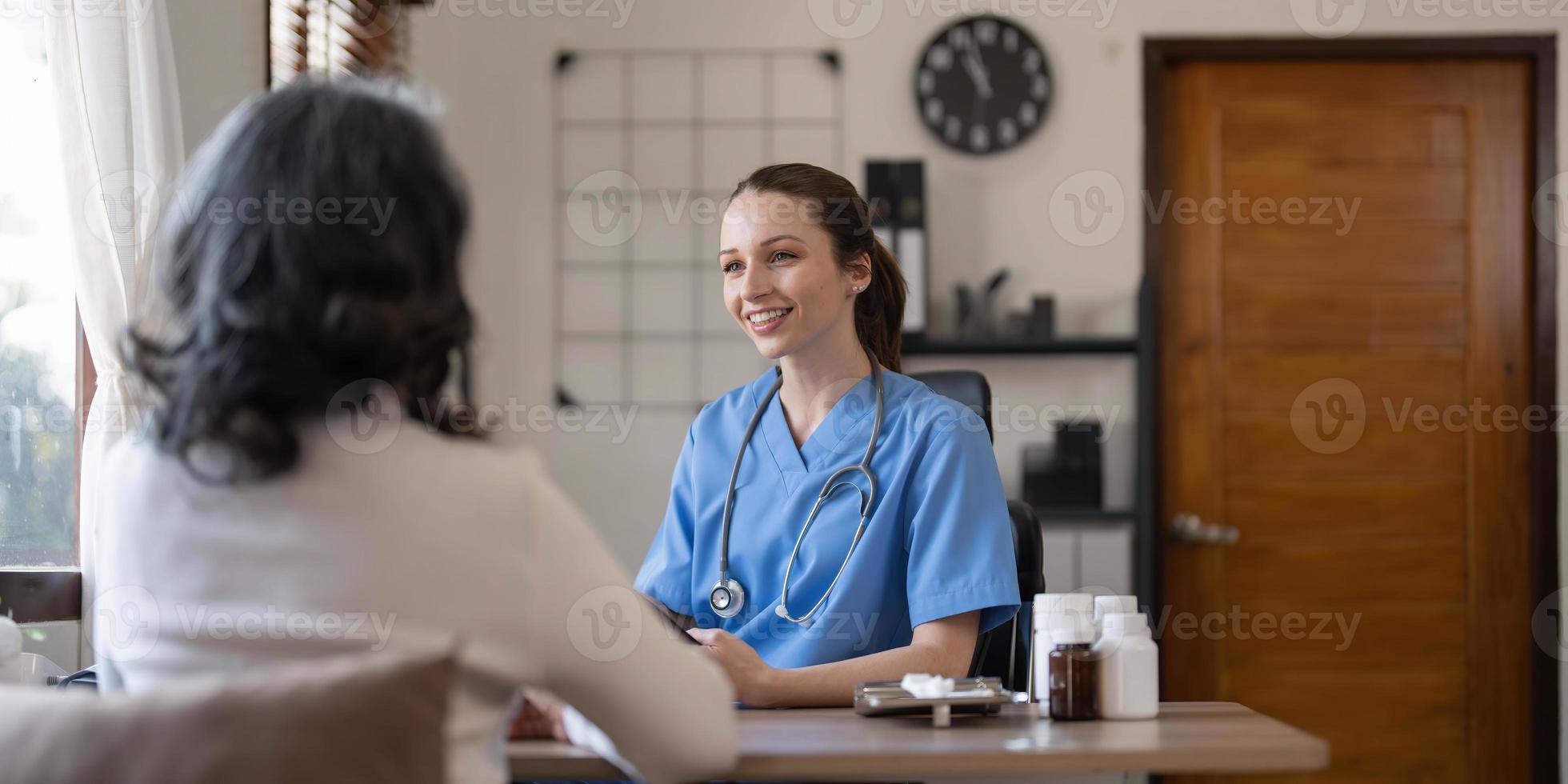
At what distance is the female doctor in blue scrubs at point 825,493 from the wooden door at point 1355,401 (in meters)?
1.68

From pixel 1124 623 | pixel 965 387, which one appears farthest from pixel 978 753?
pixel 965 387

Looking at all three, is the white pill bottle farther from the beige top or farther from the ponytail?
the ponytail

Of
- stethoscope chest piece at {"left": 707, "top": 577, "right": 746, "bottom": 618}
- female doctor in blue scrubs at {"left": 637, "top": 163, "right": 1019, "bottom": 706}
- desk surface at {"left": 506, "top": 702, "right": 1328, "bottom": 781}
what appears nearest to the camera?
desk surface at {"left": 506, "top": 702, "right": 1328, "bottom": 781}

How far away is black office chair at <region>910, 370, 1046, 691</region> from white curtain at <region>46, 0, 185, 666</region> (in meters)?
1.14

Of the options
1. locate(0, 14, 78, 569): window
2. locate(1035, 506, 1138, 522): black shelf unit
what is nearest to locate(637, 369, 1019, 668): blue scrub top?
locate(0, 14, 78, 569): window

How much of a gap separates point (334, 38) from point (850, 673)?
6.26 ft

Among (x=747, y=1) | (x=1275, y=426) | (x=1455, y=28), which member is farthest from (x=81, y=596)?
(x=1455, y=28)

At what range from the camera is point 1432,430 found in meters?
3.29

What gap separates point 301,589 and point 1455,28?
3307 millimetres

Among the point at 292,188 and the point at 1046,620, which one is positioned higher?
the point at 292,188

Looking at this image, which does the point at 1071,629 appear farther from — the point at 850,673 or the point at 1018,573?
the point at 1018,573

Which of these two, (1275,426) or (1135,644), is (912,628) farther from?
(1275,426)

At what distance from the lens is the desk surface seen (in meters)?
1.01

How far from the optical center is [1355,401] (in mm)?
3273
